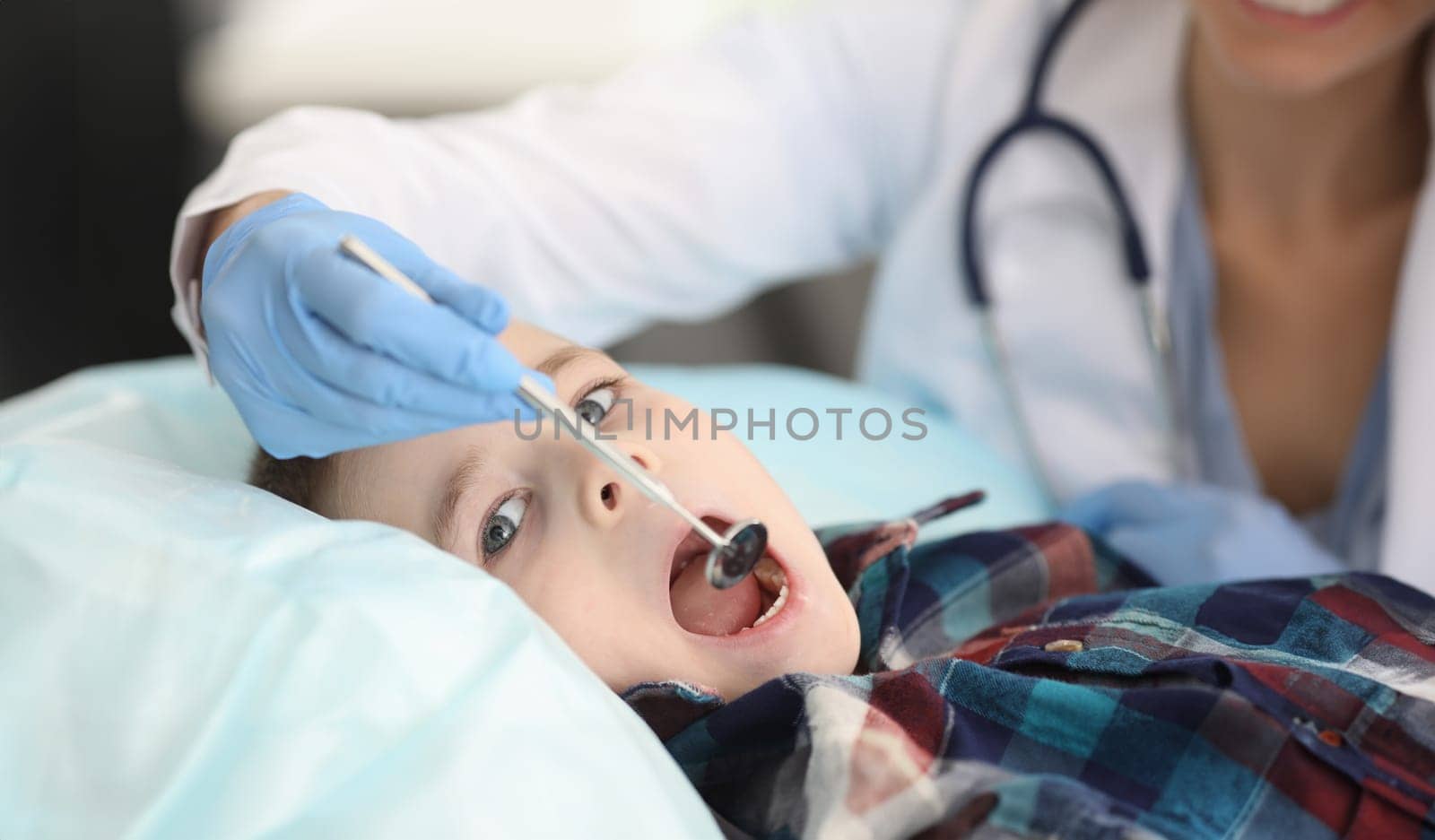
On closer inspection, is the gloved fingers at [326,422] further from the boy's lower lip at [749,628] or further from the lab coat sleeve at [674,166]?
the lab coat sleeve at [674,166]

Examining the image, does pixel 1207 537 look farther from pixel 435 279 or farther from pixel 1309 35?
pixel 435 279

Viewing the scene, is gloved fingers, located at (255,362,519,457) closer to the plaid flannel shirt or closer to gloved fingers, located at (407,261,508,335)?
gloved fingers, located at (407,261,508,335)

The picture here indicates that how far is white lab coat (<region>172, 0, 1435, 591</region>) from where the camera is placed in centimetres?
107

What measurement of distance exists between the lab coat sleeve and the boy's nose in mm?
320

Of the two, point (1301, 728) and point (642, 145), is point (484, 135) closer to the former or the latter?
point (642, 145)

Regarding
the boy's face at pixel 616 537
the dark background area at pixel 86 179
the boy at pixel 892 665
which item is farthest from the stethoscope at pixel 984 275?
the dark background area at pixel 86 179

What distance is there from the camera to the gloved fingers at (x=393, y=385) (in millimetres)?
620

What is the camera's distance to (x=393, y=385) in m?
0.62

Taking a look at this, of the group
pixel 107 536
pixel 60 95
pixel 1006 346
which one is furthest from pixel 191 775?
pixel 60 95

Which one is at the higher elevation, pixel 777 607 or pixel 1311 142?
pixel 1311 142

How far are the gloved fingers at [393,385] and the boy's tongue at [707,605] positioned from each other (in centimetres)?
15

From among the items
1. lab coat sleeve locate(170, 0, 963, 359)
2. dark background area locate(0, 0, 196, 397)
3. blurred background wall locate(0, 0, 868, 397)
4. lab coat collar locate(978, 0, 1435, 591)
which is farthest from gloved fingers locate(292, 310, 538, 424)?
dark background area locate(0, 0, 196, 397)

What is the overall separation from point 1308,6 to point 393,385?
0.75 m

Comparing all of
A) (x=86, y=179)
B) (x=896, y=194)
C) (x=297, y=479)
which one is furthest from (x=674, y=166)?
(x=86, y=179)
